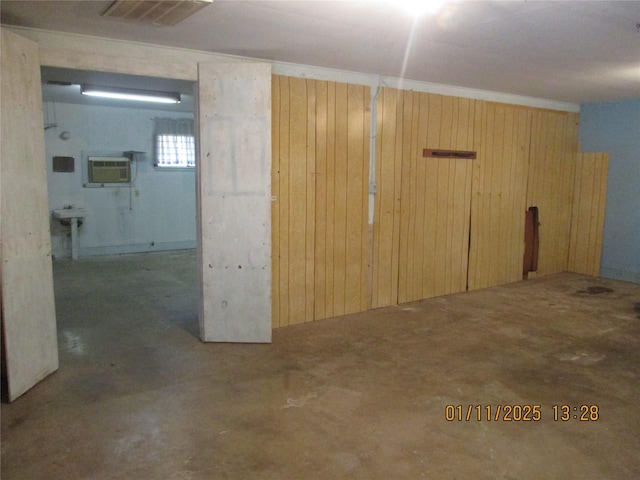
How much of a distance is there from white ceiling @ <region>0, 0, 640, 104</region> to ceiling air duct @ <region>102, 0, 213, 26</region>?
93 millimetres

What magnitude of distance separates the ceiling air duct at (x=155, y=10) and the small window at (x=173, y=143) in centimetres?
571

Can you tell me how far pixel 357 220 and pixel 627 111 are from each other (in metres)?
4.51

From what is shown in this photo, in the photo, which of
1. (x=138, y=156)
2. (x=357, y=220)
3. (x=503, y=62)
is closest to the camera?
(x=503, y=62)

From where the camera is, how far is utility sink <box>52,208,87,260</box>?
776cm

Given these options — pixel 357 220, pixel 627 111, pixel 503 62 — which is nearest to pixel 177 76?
pixel 357 220

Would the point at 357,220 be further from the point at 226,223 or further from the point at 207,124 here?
the point at 207,124

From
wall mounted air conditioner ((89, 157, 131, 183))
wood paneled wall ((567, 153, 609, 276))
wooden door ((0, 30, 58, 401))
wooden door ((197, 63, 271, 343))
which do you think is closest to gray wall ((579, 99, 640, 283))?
wood paneled wall ((567, 153, 609, 276))

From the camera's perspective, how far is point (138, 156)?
8695 millimetres

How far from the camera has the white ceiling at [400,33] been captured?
3018 mm

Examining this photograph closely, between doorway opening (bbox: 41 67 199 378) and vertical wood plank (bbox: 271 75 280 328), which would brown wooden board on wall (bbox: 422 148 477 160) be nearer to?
vertical wood plank (bbox: 271 75 280 328)

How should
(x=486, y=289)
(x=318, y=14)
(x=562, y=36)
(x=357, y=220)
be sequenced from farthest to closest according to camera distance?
(x=486, y=289) < (x=357, y=220) < (x=562, y=36) < (x=318, y=14)

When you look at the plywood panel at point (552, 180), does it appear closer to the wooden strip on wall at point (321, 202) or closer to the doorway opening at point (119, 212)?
the wooden strip on wall at point (321, 202)
